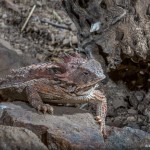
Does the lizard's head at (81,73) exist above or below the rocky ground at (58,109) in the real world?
above

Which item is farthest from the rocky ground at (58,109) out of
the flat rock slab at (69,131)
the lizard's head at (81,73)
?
the lizard's head at (81,73)

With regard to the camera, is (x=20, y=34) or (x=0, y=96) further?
(x=20, y=34)

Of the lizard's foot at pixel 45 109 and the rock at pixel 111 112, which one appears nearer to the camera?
the lizard's foot at pixel 45 109

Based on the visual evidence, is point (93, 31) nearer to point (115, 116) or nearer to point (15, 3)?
point (115, 116)

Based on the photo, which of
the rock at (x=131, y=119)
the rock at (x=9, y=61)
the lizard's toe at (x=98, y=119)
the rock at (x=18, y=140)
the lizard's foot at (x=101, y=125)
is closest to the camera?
the rock at (x=18, y=140)

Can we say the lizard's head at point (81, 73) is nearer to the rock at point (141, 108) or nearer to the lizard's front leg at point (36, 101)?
the lizard's front leg at point (36, 101)

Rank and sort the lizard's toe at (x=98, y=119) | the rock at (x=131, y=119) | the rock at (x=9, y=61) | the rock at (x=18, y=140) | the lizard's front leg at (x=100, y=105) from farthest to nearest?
the rock at (x=9, y=61), the rock at (x=131, y=119), the lizard's front leg at (x=100, y=105), the lizard's toe at (x=98, y=119), the rock at (x=18, y=140)

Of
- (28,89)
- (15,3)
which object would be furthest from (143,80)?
(15,3)

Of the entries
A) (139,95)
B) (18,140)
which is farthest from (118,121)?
(18,140)

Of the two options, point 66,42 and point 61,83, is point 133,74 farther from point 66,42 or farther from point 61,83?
point 66,42
